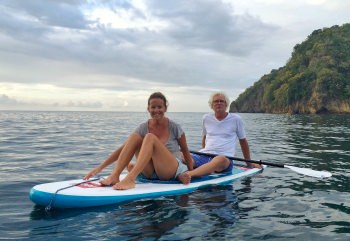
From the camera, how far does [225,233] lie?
4434mm

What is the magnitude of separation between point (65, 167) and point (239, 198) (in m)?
5.30

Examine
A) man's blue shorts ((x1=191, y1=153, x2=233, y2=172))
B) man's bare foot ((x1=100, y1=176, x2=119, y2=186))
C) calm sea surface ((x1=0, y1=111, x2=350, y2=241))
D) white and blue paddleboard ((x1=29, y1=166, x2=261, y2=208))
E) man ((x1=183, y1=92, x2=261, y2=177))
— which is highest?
man ((x1=183, y1=92, x2=261, y2=177))

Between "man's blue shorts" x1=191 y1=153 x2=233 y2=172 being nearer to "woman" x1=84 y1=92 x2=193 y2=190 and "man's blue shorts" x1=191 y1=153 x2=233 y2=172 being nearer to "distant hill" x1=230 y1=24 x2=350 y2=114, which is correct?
"woman" x1=84 y1=92 x2=193 y2=190

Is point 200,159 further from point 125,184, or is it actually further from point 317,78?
point 317,78

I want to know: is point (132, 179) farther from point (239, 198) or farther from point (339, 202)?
point (339, 202)

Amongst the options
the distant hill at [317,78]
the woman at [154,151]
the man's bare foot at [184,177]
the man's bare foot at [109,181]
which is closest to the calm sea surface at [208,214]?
the man's bare foot at [184,177]

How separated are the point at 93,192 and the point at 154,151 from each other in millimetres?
1198

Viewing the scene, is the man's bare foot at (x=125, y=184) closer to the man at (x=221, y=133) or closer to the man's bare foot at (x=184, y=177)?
the man's bare foot at (x=184, y=177)

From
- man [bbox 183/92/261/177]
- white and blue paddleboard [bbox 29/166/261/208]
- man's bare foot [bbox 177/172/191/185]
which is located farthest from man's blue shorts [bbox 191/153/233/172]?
man's bare foot [bbox 177/172/191/185]

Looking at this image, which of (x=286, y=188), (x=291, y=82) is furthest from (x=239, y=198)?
(x=291, y=82)

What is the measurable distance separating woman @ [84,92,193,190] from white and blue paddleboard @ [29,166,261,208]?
15 cm

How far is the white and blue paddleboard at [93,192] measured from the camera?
208 inches

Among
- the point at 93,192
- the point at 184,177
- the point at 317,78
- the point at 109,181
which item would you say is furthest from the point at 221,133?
the point at 317,78

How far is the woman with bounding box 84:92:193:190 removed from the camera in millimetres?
5730
